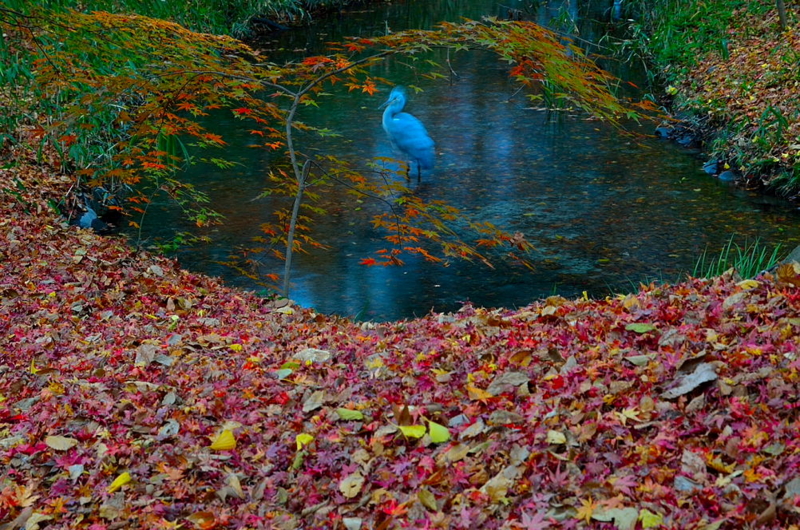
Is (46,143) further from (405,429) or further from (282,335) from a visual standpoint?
(405,429)

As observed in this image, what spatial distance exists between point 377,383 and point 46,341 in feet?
6.49

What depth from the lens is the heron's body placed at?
26.9ft

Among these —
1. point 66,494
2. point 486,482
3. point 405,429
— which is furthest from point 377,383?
point 66,494

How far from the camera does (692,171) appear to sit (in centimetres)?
848

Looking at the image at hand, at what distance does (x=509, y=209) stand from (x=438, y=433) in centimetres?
516

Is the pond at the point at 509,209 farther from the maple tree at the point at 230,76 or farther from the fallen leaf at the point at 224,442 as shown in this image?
the fallen leaf at the point at 224,442

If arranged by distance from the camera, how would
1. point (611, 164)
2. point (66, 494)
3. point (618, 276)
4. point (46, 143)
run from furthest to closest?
point (611, 164) → point (46, 143) → point (618, 276) → point (66, 494)

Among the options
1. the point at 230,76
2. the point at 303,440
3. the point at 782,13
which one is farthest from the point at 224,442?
the point at 782,13

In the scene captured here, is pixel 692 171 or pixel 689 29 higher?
pixel 689 29

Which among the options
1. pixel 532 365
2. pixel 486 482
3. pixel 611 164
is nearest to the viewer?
pixel 486 482

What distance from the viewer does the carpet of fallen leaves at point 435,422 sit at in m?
2.25

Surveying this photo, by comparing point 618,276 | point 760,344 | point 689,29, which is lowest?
point 618,276

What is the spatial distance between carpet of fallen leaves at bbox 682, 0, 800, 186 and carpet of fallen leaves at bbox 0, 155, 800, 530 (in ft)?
15.4

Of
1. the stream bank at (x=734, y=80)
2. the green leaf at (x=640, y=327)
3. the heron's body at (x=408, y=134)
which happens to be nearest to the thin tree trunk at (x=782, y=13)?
the stream bank at (x=734, y=80)
